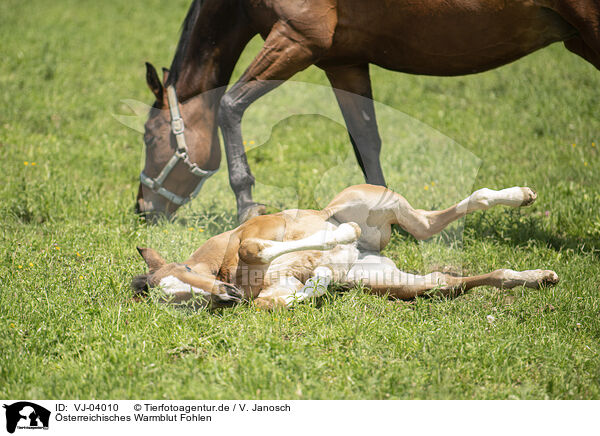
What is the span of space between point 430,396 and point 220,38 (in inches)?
136

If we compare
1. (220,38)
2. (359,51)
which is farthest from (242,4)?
(359,51)

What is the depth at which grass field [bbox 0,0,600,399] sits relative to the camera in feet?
10.0

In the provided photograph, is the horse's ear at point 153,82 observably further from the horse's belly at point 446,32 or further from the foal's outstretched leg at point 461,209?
the foal's outstretched leg at point 461,209

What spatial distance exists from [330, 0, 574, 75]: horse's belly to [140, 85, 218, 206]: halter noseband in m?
1.41

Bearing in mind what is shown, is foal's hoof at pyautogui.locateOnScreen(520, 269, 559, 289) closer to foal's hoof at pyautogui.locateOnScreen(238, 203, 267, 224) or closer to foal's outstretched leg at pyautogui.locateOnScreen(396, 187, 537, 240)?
foal's outstretched leg at pyautogui.locateOnScreen(396, 187, 537, 240)

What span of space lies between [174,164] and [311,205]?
1399mm

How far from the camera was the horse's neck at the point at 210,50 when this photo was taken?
16.2 feet

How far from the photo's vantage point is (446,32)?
14.6 feet

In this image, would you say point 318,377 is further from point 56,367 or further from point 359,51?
point 359,51

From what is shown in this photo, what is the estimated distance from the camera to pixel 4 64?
9383mm

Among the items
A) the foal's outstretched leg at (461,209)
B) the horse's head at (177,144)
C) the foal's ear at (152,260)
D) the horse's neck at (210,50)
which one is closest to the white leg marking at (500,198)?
the foal's outstretched leg at (461,209)

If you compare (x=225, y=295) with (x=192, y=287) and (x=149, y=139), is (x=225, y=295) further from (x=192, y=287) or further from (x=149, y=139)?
(x=149, y=139)

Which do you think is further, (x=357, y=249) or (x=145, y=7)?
(x=145, y=7)
